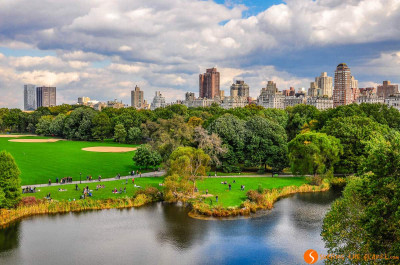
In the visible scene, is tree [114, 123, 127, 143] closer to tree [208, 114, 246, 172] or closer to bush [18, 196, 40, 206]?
tree [208, 114, 246, 172]

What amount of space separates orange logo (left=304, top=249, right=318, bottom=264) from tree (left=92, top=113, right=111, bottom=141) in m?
94.7

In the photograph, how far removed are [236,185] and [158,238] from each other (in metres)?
21.2

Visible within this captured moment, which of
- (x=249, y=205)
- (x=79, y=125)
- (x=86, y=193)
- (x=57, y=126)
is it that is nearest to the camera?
(x=249, y=205)

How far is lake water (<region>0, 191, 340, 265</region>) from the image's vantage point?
96.7 feet

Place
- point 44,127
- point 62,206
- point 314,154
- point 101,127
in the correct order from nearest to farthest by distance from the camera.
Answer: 1. point 62,206
2. point 314,154
3. point 101,127
4. point 44,127

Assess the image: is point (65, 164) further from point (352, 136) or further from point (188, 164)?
point (352, 136)

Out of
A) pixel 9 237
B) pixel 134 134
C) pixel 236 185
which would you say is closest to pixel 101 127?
pixel 134 134

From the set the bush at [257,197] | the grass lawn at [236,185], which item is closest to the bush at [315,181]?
the grass lawn at [236,185]

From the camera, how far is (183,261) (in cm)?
2891

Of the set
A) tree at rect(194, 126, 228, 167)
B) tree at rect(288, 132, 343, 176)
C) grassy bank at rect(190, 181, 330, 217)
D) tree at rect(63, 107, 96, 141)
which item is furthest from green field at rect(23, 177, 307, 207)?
tree at rect(63, 107, 96, 141)

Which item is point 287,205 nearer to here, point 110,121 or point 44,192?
point 44,192

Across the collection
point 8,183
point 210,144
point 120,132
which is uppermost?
point 120,132

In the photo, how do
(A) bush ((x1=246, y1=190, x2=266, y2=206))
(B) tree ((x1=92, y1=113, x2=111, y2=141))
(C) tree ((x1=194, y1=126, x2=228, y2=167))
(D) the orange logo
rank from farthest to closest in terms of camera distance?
(B) tree ((x1=92, y1=113, x2=111, y2=141)), (C) tree ((x1=194, y1=126, x2=228, y2=167)), (A) bush ((x1=246, y1=190, x2=266, y2=206)), (D) the orange logo

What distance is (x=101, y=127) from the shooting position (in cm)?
11606
